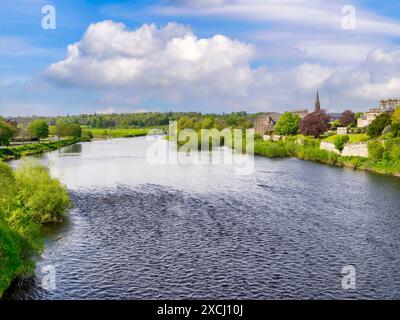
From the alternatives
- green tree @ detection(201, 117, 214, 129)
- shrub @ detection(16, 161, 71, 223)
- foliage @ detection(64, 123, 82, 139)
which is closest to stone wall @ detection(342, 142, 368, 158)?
shrub @ detection(16, 161, 71, 223)

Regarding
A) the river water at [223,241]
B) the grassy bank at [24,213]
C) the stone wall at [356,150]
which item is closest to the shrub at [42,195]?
Result: the grassy bank at [24,213]

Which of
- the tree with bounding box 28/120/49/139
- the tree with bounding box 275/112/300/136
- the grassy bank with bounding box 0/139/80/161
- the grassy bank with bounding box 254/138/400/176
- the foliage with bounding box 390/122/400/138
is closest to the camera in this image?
the grassy bank with bounding box 254/138/400/176

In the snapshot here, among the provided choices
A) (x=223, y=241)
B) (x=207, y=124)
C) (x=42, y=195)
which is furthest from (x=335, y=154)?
(x=207, y=124)

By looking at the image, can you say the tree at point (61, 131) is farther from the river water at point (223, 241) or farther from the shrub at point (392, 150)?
the shrub at point (392, 150)

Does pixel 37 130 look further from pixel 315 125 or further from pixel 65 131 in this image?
pixel 315 125

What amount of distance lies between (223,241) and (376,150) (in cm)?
Answer: 4326

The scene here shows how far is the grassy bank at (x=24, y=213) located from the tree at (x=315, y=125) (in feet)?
212

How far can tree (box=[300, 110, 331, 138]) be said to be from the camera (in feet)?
305

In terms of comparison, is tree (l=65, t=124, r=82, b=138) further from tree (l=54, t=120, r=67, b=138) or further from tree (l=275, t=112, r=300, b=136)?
tree (l=275, t=112, r=300, b=136)

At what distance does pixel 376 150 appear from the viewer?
218ft

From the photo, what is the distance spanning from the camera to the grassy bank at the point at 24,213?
21.0m

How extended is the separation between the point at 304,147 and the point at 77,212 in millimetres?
54098
